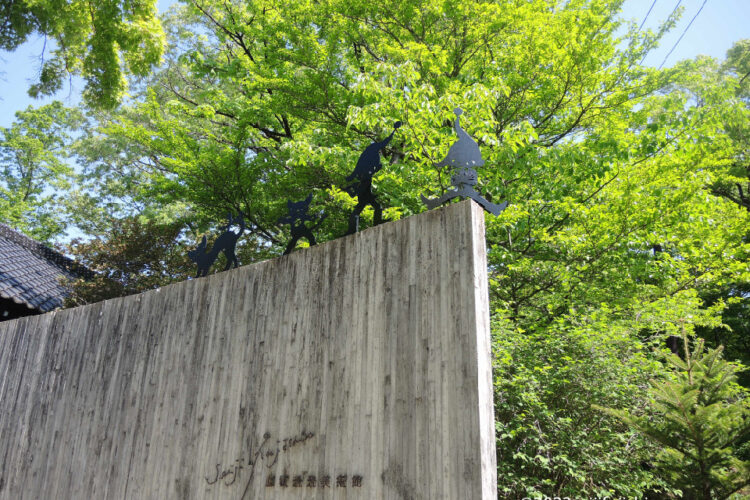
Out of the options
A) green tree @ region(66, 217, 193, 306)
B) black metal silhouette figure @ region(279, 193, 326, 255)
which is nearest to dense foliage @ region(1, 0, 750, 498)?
green tree @ region(66, 217, 193, 306)

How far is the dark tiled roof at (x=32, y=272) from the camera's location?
8547 mm

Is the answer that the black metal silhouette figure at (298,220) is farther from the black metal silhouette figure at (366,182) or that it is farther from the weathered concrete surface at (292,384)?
the black metal silhouette figure at (366,182)

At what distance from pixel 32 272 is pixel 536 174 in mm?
9539

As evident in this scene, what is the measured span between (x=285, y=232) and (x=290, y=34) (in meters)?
3.32

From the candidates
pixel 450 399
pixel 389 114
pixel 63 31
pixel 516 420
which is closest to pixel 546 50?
pixel 389 114

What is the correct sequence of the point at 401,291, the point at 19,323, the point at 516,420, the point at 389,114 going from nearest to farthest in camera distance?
the point at 401,291 → the point at 516,420 → the point at 19,323 → the point at 389,114

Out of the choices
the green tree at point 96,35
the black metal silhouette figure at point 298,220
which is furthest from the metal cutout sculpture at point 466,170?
the green tree at point 96,35

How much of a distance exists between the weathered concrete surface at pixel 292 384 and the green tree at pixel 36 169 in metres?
17.8

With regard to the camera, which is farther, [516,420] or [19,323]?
[19,323]

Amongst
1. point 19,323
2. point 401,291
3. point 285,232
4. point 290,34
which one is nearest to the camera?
point 401,291

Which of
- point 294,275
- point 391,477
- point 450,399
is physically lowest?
point 391,477

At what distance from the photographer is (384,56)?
8.19 metres

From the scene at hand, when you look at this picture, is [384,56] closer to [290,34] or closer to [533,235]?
[290,34]

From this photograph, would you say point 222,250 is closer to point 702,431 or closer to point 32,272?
point 702,431
